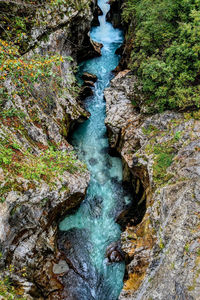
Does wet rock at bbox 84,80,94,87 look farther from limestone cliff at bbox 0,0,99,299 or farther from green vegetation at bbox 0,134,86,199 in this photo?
green vegetation at bbox 0,134,86,199

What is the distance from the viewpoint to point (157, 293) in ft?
15.0

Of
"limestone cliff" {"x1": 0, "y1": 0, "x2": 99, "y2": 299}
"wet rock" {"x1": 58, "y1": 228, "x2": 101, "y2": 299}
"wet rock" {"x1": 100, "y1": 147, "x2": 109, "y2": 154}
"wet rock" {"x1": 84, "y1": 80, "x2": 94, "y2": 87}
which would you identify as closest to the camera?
"limestone cliff" {"x1": 0, "y1": 0, "x2": 99, "y2": 299}

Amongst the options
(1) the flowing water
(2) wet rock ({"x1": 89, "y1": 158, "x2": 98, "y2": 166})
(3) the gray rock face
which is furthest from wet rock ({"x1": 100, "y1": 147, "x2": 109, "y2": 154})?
(3) the gray rock face

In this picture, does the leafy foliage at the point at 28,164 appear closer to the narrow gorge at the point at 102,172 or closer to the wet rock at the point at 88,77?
the narrow gorge at the point at 102,172

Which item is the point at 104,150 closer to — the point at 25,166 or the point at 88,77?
the point at 25,166

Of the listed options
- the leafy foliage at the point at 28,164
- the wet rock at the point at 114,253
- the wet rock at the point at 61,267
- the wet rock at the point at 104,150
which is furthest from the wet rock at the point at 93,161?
the wet rock at the point at 61,267

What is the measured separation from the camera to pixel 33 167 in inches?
272

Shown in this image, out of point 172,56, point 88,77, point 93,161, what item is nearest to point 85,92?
point 88,77

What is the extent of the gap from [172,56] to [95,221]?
9.17 metres

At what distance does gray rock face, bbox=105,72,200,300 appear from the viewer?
457 cm

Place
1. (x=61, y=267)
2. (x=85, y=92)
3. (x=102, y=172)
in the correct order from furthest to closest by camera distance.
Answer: (x=85, y=92) < (x=102, y=172) < (x=61, y=267)

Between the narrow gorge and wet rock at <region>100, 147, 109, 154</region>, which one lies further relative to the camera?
wet rock at <region>100, 147, 109, 154</region>

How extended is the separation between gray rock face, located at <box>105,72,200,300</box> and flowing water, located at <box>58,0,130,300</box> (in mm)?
1414

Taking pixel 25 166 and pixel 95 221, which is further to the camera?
pixel 95 221
